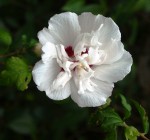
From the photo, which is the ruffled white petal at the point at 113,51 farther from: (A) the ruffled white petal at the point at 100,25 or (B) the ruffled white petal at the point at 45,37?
(B) the ruffled white petal at the point at 45,37

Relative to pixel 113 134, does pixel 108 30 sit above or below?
above

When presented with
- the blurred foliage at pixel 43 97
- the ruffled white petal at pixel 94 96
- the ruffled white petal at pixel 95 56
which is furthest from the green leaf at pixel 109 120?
the blurred foliage at pixel 43 97

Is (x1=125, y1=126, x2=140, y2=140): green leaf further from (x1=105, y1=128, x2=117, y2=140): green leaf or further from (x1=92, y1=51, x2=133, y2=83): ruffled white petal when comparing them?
(x1=92, y1=51, x2=133, y2=83): ruffled white petal

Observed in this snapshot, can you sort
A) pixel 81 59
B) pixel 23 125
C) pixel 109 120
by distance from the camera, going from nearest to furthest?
pixel 81 59, pixel 109 120, pixel 23 125

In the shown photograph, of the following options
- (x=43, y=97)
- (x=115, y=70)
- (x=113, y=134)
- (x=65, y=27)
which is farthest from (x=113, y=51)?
(x=43, y=97)

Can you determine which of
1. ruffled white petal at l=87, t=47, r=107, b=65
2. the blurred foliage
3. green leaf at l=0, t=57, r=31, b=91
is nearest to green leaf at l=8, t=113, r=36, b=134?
the blurred foliage

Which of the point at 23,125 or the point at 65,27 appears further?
the point at 23,125

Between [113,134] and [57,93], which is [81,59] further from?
[113,134]

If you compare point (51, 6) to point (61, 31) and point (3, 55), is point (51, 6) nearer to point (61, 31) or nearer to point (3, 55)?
point (3, 55)

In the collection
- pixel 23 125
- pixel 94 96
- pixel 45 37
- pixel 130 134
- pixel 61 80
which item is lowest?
pixel 23 125
